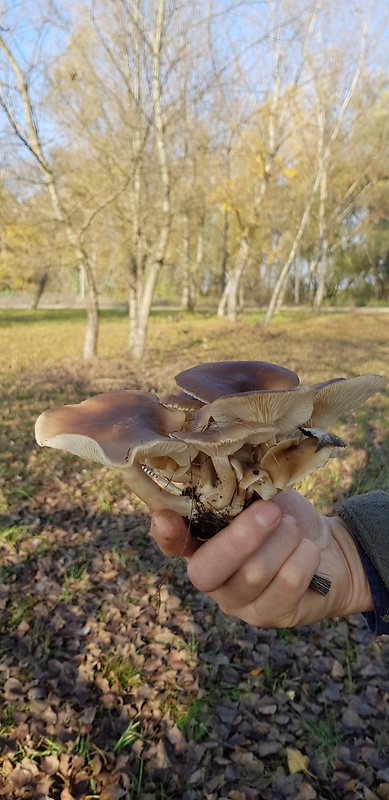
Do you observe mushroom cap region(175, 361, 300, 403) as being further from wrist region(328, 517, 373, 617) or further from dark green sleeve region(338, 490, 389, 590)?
wrist region(328, 517, 373, 617)

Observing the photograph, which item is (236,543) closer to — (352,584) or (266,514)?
(266,514)

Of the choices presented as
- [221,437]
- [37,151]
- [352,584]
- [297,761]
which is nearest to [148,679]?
[297,761]

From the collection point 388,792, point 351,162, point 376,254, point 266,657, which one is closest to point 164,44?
point 266,657

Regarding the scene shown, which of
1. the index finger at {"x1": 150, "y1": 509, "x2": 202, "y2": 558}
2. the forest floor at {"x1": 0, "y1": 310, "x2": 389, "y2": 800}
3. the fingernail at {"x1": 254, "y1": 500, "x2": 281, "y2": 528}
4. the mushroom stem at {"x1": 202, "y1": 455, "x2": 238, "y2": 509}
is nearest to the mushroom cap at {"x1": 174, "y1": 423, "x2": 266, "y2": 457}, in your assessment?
the mushroom stem at {"x1": 202, "y1": 455, "x2": 238, "y2": 509}

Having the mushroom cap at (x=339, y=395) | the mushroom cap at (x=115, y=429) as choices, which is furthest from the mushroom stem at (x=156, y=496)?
the mushroom cap at (x=339, y=395)

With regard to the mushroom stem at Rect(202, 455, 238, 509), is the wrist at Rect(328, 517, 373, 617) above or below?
below
